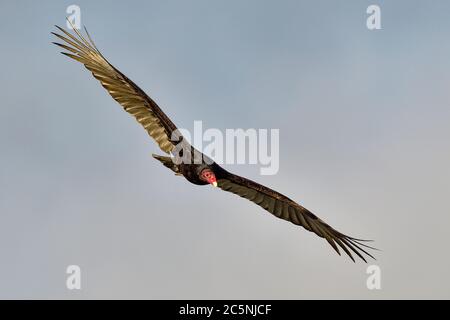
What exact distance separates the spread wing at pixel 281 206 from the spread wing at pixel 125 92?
1.92 metres

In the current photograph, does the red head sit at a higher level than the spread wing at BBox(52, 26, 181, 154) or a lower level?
lower

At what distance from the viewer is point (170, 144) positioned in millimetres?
18125

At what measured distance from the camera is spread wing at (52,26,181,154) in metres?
17.3

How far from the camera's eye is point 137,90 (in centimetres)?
1722

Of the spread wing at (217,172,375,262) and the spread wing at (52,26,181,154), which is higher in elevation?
the spread wing at (52,26,181,154)

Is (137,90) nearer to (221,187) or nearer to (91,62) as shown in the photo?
(91,62)

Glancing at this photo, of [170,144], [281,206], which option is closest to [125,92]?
[170,144]

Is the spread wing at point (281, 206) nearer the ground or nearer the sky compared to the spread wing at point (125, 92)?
nearer the ground

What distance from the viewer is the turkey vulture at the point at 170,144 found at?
1738cm

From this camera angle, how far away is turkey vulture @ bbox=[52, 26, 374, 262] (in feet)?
57.0

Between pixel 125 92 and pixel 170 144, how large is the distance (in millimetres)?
1619

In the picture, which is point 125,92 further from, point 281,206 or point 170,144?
point 281,206
